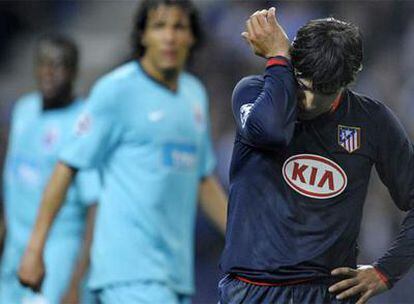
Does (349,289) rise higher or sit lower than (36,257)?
higher

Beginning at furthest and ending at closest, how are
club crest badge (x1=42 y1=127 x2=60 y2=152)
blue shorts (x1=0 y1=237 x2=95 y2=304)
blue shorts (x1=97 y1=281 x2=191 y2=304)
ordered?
club crest badge (x1=42 y1=127 x2=60 y2=152) < blue shorts (x1=0 y1=237 x2=95 y2=304) < blue shorts (x1=97 y1=281 x2=191 y2=304)

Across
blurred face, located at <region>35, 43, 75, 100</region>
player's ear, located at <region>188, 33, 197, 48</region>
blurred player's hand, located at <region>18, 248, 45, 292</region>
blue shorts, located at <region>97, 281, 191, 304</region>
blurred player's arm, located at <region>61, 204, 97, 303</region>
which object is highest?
player's ear, located at <region>188, 33, 197, 48</region>

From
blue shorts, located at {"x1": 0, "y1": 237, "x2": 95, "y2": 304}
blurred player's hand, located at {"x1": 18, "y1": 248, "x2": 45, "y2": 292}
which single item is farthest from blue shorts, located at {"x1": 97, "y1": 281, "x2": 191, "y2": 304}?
blue shorts, located at {"x1": 0, "y1": 237, "x2": 95, "y2": 304}

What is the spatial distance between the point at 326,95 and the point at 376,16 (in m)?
6.74

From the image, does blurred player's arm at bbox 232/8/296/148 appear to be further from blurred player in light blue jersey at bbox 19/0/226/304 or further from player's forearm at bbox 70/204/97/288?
player's forearm at bbox 70/204/97/288

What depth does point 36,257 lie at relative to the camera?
623 cm

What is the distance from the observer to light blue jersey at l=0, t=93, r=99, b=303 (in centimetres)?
809

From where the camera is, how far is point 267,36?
434 cm

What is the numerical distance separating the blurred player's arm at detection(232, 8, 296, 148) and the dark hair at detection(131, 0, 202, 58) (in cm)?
257

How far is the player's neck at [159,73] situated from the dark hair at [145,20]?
31 cm

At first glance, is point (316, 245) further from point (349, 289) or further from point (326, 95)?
point (326, 95)

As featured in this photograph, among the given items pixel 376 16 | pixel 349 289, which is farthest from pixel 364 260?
pixel 349 289

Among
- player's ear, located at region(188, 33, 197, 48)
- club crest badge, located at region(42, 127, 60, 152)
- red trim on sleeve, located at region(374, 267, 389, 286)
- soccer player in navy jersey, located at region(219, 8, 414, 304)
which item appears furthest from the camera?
club crest badge, located at region(42, 127, 60, 152)

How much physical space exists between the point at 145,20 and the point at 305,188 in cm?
273
